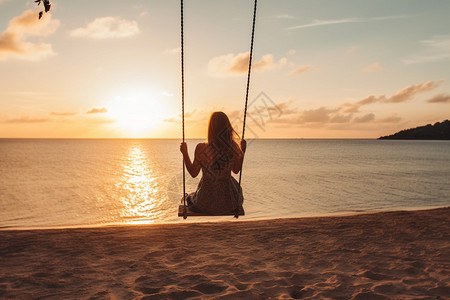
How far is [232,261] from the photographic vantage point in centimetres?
576

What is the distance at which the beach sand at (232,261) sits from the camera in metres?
4.48

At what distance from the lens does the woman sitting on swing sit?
4730 millimetres

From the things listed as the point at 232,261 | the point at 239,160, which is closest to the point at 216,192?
Answer: the point at 239,160

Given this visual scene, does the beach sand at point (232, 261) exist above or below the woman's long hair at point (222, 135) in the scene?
below

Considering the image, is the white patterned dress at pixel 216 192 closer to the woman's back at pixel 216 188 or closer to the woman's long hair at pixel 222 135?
the woman's back at pixel 216 188

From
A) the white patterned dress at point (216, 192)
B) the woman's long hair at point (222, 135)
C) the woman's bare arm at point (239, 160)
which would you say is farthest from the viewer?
the white patterned dress at point (216, 192)

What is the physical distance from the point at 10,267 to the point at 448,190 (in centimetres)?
2427

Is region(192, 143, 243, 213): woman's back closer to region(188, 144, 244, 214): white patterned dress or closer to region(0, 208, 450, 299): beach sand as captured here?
region(188, 144, 244, 214): white patterned dress

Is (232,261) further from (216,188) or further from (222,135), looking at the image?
(222,135)

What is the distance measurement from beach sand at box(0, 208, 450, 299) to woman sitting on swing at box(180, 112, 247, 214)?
3.46ft

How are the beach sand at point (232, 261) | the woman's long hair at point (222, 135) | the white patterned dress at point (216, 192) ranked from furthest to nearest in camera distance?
the white patterned dress at point (216, 192) < the woman's long hair at point (222, 135) < the beach sand at point (232, 261)

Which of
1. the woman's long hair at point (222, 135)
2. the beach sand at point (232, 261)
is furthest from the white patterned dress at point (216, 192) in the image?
the beach sand at point (232, 261)

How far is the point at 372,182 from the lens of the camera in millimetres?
26547

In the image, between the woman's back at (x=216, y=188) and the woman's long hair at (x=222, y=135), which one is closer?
the woman's long hair at (x=222, y=135)
